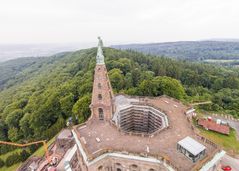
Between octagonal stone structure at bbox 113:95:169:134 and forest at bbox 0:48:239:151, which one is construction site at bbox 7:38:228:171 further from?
forest at bbox 0:48:239:151

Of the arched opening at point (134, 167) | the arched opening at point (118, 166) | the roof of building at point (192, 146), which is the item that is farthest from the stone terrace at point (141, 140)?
the arched opening at point (118, 166)

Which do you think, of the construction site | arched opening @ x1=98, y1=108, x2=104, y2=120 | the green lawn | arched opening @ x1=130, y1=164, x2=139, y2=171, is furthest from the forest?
arched opening @ x1=130, y1=164, x2=139, y2=171

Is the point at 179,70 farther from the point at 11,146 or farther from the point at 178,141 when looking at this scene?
the point at 11,146

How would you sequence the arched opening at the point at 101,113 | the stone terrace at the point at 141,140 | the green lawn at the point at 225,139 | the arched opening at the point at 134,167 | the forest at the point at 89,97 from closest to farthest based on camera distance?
the stone terrace at the point at 141,140 → the arched opening at the point at 134,167 → the arched opening at the point at 101,113 → the green lawn at the point at 225,139 → the forest at the point at 89,97

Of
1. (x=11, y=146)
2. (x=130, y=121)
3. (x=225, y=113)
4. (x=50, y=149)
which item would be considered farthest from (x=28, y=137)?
(x=225, y=113)

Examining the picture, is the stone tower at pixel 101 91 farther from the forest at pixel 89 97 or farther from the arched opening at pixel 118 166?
the forest at pixel 89 97

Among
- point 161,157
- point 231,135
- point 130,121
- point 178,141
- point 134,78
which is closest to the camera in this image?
point 161,157

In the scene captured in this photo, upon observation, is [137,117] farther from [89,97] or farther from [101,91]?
[89,97]
